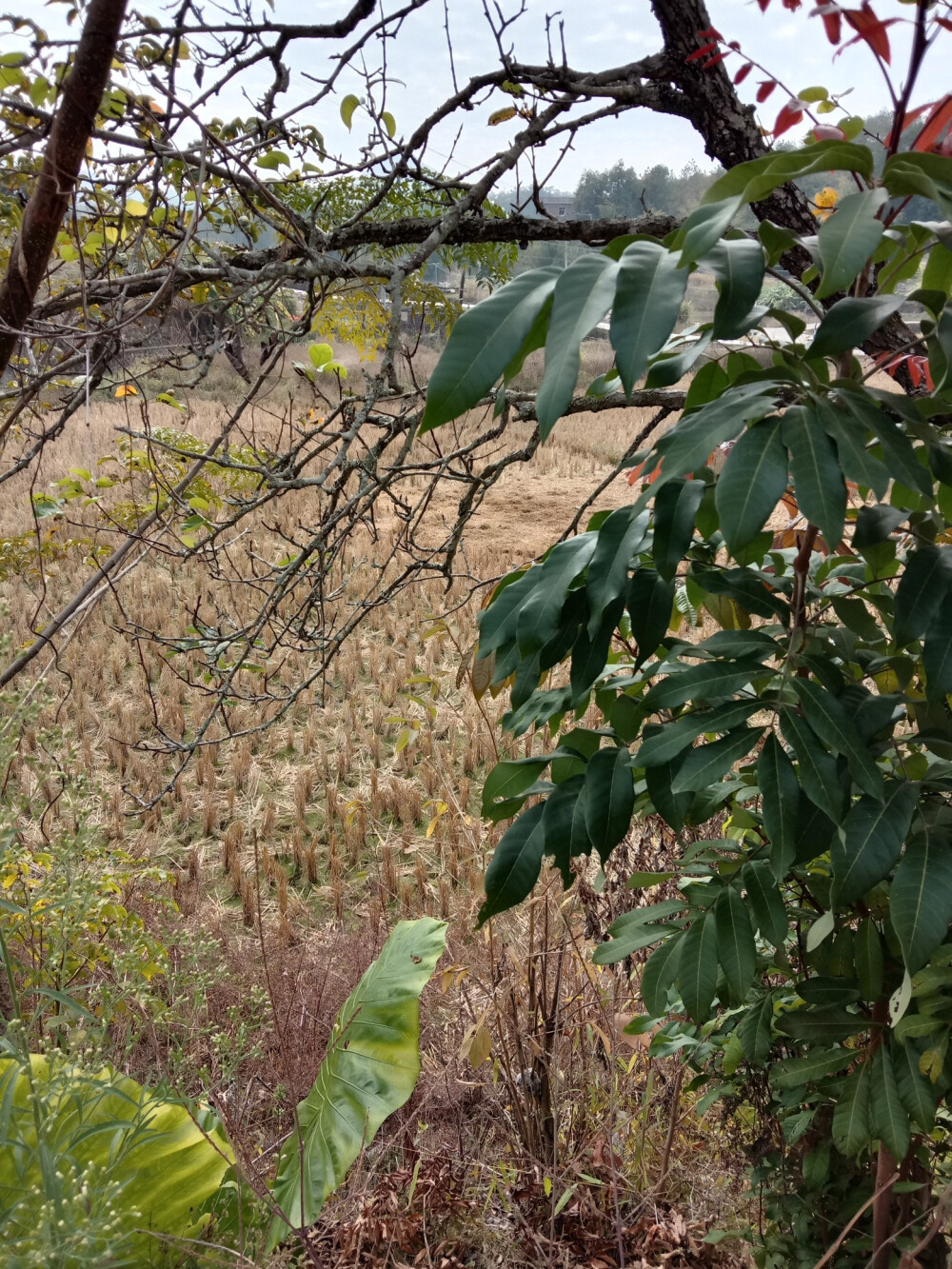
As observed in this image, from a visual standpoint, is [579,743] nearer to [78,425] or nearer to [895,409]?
[895,409]

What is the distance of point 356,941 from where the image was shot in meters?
3.20

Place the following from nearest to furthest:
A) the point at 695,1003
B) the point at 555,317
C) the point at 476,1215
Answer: the point at 555,317 < the point at 695,1003 < the point at 476,1215

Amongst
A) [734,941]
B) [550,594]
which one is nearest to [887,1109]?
[734,941]

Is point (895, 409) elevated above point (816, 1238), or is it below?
above

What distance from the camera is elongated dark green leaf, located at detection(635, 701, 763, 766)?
90cm

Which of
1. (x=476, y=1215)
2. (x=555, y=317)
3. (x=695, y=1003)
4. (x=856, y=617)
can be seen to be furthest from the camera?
(x=476, y=1215)

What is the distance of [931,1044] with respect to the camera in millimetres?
1039

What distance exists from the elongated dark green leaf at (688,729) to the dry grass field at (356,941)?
30.6 inches

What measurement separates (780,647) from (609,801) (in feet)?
0.86

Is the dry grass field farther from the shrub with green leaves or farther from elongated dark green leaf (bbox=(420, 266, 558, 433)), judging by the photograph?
elongated dark green leaf (bbox=(420, 266, 558, 433))

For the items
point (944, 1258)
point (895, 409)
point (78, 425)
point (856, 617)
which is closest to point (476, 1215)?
point (944, 1258)

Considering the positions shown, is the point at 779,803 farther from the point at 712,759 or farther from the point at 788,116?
the point at 788,116

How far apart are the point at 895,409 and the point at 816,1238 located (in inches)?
51.3

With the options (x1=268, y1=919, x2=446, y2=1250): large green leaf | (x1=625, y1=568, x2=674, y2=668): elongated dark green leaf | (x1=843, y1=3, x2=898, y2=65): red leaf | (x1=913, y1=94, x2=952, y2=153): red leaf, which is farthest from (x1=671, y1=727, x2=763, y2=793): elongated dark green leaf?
(x1=268, y1=919, x2=446, y2=1250): large green leaf
